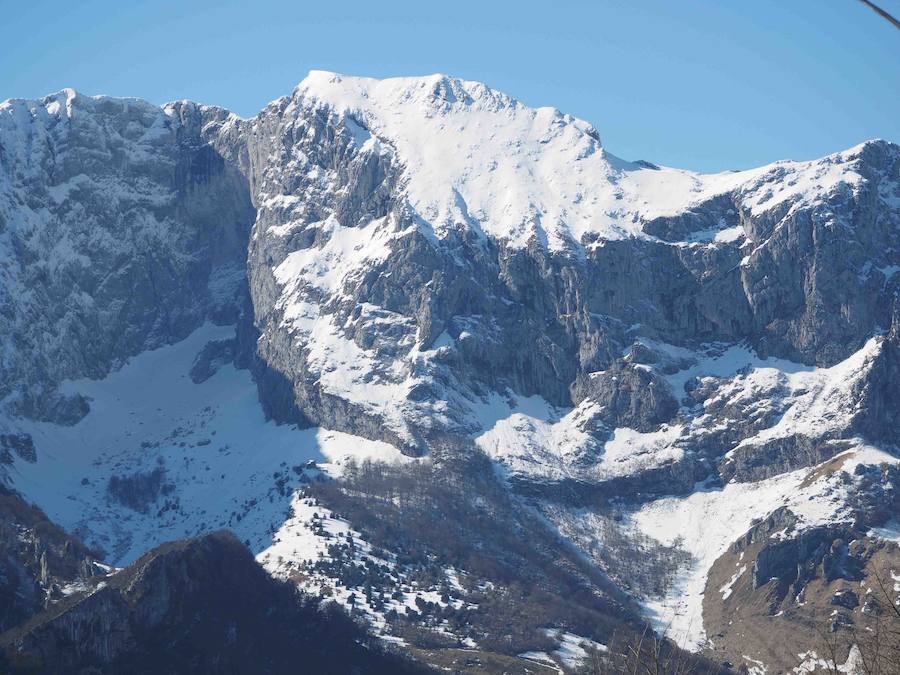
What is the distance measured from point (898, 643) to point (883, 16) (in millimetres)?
29837

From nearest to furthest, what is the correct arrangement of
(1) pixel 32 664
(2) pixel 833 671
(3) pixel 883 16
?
(3) pixel 883 16, (2) pixel 833 671, (1) pixel 32 664

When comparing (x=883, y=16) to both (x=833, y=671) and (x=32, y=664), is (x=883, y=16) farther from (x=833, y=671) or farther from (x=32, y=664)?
(x=32, y=664)

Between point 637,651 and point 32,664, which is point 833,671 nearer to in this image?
point 637,651

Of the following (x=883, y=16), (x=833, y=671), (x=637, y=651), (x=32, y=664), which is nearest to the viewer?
(x=883, y=16)

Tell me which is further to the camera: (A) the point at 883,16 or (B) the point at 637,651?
(B) the point at 637,651

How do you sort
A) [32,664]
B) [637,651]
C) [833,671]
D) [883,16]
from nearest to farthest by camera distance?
[883,16]
[833,671]
[637,651]
[32,664]

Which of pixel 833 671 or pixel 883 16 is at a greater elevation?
pixel 883 16

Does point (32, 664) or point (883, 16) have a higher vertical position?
point (883, 16)

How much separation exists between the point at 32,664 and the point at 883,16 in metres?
158

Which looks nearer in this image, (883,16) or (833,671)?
(883,16)

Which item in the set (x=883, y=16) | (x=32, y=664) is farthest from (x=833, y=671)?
(x=32, y=664)

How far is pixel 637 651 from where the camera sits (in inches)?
3130

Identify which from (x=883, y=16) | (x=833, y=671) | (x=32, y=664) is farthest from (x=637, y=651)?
(x=32, y=664)

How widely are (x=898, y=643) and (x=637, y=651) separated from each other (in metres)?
11.7
